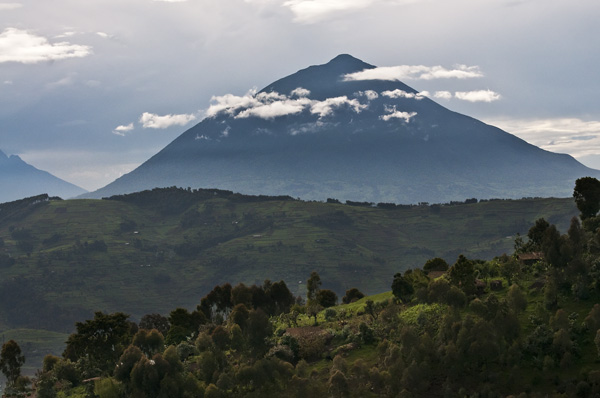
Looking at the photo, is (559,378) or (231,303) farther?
(231,303)

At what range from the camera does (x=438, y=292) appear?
72250 millimetres

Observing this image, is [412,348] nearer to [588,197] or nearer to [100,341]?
[100,341]

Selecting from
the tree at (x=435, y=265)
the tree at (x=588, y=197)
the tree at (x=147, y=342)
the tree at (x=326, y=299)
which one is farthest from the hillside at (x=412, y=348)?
→ the tree at (x=326, y=299)

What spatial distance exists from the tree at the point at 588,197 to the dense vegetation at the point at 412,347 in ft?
26.0

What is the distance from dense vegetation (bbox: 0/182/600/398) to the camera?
58.7m

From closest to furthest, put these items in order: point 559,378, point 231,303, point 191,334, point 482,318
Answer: point 559,378
point 482,318
point 191,334
point 231,303

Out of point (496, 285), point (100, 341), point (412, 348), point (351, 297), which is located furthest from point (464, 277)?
point (351, 297)

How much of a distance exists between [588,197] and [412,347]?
50632 millimetres

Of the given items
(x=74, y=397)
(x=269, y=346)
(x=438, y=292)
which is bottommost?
(x=74, y=397)

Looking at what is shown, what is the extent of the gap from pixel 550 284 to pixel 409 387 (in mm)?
21329

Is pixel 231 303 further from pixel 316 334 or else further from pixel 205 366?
pixel 205 366

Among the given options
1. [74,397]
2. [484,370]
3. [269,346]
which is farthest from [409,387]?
[74,397]

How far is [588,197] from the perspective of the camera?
98.0 meters

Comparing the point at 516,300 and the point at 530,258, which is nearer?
the point at 516,300
